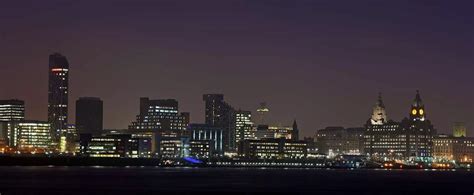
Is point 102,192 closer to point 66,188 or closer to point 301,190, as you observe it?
point 66,188

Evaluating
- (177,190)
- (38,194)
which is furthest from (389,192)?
(38,194)

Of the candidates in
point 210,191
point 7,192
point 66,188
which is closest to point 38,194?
point 7,192

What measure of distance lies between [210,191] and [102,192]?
17.8 metres

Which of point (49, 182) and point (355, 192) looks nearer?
point (355, 192)

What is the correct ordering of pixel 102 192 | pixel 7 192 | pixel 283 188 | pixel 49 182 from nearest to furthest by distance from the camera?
pixel 7 192 < pixel 102 192 < pixel 283 188 < pixel 49 182

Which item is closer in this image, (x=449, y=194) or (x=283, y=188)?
(x=449, y=194)

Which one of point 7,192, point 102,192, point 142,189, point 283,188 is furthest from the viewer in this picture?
point 283,188

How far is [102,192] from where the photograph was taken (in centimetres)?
13588

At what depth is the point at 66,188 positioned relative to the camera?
14525cm

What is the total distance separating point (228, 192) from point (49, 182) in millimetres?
38665

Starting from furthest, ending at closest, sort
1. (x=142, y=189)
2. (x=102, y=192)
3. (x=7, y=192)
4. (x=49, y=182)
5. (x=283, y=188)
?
(x=49, y=182) → (x=283, y=188) → (x=142, y=189) → (x=102, y=192) → (x=7, y=192)

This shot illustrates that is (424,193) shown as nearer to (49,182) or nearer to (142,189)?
(142,189)

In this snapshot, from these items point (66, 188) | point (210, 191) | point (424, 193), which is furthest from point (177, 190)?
point (424, 193)

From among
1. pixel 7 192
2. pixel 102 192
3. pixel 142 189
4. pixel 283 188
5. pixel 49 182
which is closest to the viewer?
pixel 7 192
